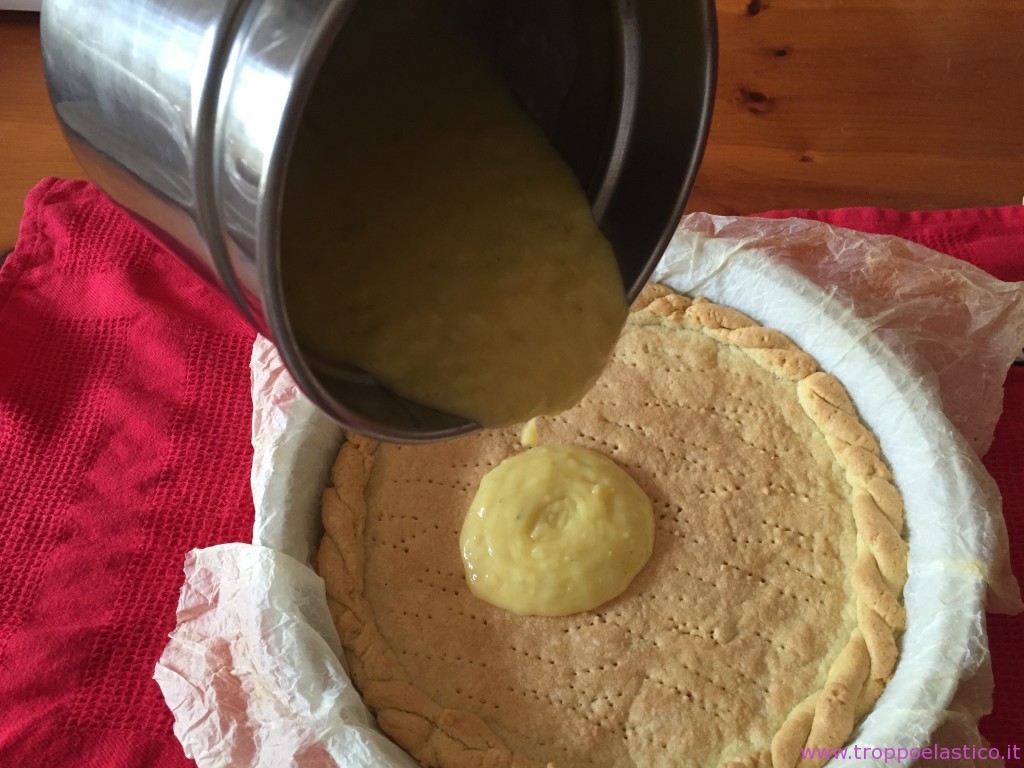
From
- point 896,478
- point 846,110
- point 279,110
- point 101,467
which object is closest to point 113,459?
point 101,467

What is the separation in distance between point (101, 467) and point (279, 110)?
114 cm

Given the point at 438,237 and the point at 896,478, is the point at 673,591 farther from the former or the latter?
the point at 438,237

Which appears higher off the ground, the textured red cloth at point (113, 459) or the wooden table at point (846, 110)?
the wooden table at point (846, 110)

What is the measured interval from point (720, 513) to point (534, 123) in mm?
691

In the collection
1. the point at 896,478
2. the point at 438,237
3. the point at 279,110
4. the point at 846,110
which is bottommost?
the point at 896,478

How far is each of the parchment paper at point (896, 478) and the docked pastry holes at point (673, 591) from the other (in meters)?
0.05

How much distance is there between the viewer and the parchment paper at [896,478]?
1067 mm

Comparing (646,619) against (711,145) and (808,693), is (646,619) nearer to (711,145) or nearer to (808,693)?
(808,693)

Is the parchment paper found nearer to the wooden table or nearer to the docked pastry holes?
the docked pastry holes

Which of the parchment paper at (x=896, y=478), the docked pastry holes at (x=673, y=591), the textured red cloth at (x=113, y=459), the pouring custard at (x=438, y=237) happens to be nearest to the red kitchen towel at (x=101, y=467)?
the textured red cloth at (x=113, y=459)

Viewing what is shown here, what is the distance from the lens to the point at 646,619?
1.23 meters

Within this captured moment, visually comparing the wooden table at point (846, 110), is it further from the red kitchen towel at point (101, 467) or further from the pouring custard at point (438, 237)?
the pouring custard at point (438, 237)

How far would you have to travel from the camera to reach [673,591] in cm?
125

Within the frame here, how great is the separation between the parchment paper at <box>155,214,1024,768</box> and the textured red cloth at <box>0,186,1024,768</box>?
0.35 feet
